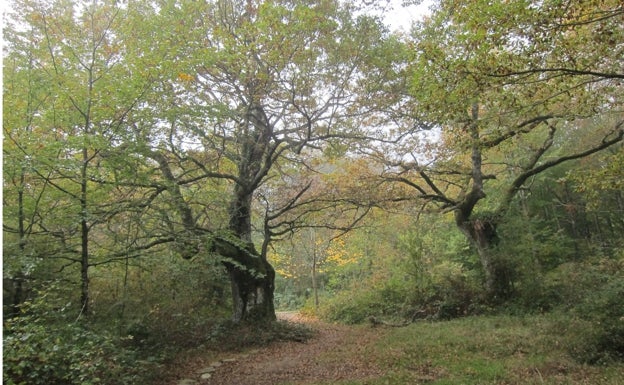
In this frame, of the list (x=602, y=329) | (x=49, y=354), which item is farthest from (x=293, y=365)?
(x=602, y=329)

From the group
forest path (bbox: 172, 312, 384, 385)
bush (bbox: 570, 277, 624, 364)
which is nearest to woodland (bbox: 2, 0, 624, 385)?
bush (bbox: 570, 277, 624, 364)

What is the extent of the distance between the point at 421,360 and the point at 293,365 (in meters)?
2.36

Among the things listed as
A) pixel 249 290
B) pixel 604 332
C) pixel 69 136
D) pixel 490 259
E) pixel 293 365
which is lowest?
pixel 293 365

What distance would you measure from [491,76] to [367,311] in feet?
35.7

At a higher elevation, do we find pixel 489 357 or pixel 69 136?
pixel 69 136

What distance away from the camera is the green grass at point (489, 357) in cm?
498

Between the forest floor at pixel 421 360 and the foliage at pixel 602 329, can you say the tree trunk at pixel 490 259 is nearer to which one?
the forest floor at pixel 421 360

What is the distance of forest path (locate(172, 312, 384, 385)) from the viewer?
6.09m

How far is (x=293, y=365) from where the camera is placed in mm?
7012

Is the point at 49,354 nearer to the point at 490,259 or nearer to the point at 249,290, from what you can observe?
the point at 249,290

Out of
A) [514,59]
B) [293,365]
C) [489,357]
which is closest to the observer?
[514,59]

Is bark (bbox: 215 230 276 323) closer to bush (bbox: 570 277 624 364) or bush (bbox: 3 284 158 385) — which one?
bush (bbox: 3 284 158 385)

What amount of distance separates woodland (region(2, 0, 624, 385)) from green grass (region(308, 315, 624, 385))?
321mm

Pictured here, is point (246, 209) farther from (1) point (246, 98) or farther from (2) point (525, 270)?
(2) point (525, 270)
